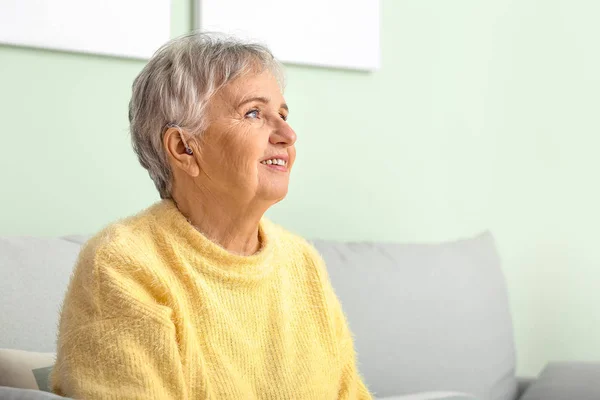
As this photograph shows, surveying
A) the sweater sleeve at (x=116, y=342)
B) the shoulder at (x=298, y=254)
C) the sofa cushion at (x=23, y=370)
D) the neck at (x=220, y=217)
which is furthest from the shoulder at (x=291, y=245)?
the sofa cushion at (x=23, y=370)

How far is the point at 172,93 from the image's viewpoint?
1551 millimetres

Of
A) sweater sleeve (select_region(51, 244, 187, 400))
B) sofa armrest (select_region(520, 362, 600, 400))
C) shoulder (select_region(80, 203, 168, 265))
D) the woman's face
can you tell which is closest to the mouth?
the woman's face

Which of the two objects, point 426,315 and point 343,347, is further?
point 426,315

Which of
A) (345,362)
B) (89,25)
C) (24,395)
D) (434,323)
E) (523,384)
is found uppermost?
(89,25)

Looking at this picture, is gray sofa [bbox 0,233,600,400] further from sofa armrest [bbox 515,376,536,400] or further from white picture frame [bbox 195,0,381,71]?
white picture frame [bbox 195,0,381,71]

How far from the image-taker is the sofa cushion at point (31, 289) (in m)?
1.80

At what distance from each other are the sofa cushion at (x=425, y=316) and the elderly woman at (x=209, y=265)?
1.93 ft

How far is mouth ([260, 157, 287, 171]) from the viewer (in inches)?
62.5

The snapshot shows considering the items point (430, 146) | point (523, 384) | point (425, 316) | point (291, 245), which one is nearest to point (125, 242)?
point (291, 245)

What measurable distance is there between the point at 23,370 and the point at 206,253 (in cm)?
39

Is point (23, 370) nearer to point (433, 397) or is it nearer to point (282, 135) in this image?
A: point (282, 135)

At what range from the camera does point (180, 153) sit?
61.8 inches

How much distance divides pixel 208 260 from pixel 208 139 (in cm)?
21

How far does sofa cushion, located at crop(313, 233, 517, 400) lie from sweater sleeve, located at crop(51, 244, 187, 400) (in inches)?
37.8
